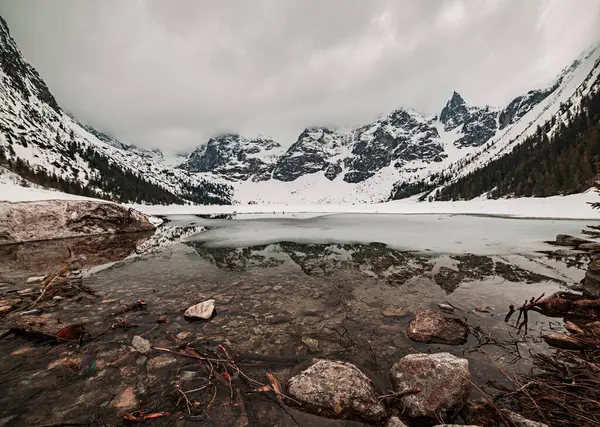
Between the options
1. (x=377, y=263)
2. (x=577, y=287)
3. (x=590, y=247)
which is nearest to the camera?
(x=577, y=287)

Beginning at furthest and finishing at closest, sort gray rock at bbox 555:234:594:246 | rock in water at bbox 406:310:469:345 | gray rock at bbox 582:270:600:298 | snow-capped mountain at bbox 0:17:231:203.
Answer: snow-capped mountain at bbox 0:17:231:203, gray rock at bbox 555:234:594:246, gray rock at bbox 582:270:600:298, rock in water at bbox 406:310:469:345

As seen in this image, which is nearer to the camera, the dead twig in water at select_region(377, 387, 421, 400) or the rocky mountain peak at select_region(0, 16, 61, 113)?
the dead twig in water at select_region(377, 387, 421, 400)

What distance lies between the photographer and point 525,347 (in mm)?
3607

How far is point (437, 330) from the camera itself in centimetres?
398

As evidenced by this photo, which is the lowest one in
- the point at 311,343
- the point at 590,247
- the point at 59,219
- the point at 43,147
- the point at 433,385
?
the point at 311,343

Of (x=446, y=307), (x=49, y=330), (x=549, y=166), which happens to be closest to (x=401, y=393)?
(x=446, y=307)

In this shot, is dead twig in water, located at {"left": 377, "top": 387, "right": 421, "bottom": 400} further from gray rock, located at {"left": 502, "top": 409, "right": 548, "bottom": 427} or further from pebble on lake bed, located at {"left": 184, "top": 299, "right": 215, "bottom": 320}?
pebble on lake bed, located at {"left": 184, "top": 299, "right": 215, "bottom": 320}

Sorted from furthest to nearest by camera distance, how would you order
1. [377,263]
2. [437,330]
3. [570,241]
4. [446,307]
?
[570,241] < [377,263] < [446,307] < [437,330]

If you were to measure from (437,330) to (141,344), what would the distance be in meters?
4.73

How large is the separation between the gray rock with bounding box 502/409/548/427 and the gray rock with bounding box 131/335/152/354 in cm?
446

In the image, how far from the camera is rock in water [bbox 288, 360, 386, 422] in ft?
8.15

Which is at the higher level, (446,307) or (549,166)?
(549,166)

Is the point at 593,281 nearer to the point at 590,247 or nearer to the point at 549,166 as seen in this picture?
the point at 590,247

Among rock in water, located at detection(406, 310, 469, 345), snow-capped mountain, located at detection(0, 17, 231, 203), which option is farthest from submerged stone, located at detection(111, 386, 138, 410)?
snow-capped mountain, located at detection(0, 17, 231, 203)
